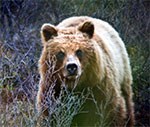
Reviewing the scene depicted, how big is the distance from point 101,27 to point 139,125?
1.79 metres

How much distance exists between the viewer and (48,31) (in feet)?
21.3

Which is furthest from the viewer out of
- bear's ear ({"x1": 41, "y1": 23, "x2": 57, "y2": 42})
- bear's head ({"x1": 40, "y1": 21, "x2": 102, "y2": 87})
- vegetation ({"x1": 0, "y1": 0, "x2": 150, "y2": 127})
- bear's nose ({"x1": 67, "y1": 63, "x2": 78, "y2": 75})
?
vegetation ({"x1": 0, "y1": 0, "x2": 150, "y2": 127})

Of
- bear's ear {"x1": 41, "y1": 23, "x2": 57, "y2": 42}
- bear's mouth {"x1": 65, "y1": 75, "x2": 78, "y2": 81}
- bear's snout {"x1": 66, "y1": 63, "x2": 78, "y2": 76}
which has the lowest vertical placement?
bear's mouth {"x1": 65, "y1": 75, "x2": 78, "y2": 81}

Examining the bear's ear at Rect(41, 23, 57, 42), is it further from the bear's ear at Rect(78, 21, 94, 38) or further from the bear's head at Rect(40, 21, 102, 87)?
the bear's ear at Rect(78, 21, 94, 38)

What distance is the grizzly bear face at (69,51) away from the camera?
19.9 feet

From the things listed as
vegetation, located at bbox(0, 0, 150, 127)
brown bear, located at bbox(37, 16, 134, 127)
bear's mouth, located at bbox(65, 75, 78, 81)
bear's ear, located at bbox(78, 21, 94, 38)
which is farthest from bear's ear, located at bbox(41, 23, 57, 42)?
vegetation, located at bbox(0, 0, 150, 127)

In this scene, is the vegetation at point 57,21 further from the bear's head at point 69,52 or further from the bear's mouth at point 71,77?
the bear's mouth at point 71,77

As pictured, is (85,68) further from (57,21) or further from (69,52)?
(57,21)

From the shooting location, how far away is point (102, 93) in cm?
652

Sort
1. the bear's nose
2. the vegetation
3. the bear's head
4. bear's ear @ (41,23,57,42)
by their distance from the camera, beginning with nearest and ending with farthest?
1. the bear's nose
2. the bear's head
3. bear's ear @ (41,23,57,42)
4. the vegetation

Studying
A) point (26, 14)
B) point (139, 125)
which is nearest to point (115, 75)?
point (139, 125)

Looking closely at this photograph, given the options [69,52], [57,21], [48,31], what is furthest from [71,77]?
[57,21]

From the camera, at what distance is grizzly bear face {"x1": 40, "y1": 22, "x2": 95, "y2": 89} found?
607 cm

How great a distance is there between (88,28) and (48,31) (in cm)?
44
